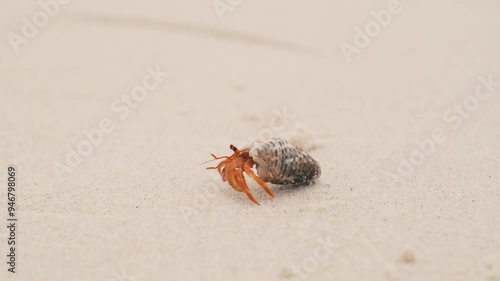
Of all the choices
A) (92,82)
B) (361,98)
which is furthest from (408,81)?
(92,82)

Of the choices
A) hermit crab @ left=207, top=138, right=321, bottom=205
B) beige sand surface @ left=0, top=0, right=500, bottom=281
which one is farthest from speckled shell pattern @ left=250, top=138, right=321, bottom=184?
beige sand surface @ left=0, top=0, right=500, bottom=281

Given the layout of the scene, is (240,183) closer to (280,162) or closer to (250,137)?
(280,162)

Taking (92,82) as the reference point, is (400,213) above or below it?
above

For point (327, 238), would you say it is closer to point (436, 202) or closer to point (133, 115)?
point (436, 202)

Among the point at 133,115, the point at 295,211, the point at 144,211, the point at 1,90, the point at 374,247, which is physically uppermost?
the point at 374,247

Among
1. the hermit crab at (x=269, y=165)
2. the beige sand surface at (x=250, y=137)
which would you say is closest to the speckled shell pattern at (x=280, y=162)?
the hermit crab at (x=269, y=165)

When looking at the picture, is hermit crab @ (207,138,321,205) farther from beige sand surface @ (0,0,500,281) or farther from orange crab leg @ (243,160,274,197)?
beige sand surface @ (0,0,500,281)

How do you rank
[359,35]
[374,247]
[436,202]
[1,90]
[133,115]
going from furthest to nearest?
[359,35]
[1,90]
[133,115]
[436,202]
[374,247]
